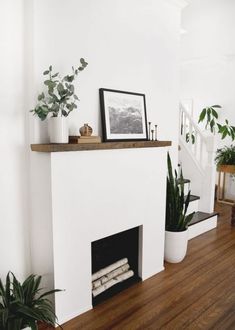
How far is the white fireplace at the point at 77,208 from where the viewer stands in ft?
6.59

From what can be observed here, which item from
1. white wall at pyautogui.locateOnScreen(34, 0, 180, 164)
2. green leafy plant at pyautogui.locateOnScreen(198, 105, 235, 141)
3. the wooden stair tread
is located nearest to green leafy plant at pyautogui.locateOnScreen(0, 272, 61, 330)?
white wall at pyautogui.locateOnScreen(34, 0, 180, 164)

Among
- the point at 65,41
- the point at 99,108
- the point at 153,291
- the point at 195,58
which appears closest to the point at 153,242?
the point at 153,291

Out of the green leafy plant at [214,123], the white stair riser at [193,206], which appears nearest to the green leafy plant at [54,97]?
the white stair riser at [193,206]

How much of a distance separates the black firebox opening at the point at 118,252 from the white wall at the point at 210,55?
380 cm

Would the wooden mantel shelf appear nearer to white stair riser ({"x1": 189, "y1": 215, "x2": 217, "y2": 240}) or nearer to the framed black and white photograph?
the framed black and white photograph

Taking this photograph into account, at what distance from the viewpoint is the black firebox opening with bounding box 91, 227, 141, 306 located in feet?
8.43

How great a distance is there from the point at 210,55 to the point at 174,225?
4096 mm

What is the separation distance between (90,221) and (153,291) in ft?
3.05

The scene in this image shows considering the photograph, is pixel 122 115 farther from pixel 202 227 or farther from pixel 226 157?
pixel 226 157

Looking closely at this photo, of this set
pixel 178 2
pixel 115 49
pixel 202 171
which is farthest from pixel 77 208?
pixel 202 171

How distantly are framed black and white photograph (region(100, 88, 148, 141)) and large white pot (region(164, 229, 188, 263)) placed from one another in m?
1.08

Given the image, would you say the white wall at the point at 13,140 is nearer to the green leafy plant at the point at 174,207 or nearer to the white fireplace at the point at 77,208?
the white fireplace at the point at 77,208

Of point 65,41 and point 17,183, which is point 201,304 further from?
point 65,41

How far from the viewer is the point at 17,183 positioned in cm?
208
